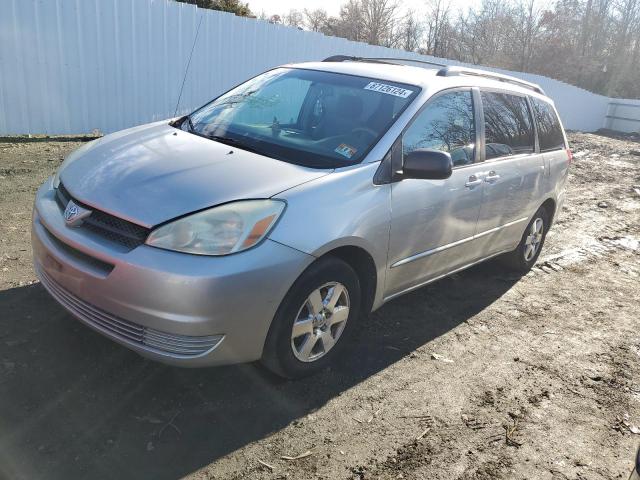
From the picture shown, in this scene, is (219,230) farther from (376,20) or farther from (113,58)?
(376,20)

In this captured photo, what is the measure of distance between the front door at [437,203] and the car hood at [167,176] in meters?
0.71

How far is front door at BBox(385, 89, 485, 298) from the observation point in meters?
3.58

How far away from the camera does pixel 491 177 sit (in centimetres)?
437

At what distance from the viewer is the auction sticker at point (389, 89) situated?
3781 millimetres

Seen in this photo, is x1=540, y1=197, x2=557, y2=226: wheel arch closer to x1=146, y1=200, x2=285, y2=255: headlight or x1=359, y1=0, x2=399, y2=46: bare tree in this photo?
x1=146, y1=200, x2=285, y2=255: headlight

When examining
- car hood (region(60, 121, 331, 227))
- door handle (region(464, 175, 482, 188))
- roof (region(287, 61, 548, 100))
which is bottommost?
door handle (region(464, 175, 482, 188))

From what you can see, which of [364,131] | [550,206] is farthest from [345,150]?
[550,206]

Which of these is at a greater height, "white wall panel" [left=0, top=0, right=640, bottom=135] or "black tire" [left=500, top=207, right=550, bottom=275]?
"white wall panel" [left=0, top=0, right=640, bottom=135]

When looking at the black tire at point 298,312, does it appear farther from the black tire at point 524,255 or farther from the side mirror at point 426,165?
the black tire at point 524,255

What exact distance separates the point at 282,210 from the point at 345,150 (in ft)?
2.68

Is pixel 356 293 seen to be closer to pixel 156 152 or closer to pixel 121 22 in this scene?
pixel 156 152

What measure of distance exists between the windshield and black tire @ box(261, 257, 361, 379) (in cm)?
65

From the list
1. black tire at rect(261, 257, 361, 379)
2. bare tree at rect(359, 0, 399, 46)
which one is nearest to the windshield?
black tire at rect(261, 257, 361, 379)

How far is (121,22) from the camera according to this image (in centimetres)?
909
